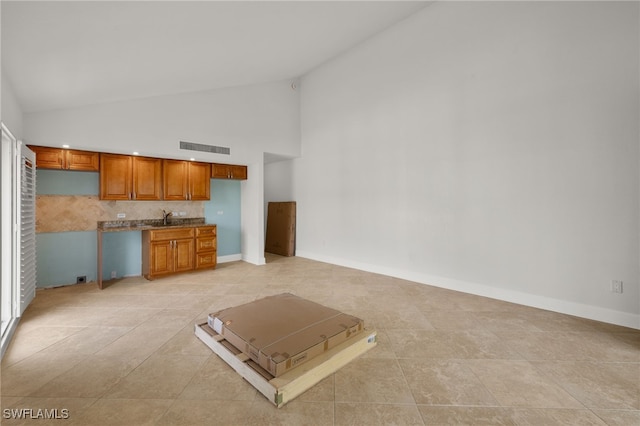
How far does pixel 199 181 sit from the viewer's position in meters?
5.40

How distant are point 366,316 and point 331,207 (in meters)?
3.35

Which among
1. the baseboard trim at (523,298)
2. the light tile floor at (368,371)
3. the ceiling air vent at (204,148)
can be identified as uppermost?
the ceiling air vent at (204,148)

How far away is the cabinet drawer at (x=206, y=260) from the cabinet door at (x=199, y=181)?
1161mm

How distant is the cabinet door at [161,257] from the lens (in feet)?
15.3

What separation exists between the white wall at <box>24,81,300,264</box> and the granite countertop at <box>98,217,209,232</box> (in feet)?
3.87

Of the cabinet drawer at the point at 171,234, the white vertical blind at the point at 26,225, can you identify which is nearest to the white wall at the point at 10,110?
the white vertical blind at the point at 26,225

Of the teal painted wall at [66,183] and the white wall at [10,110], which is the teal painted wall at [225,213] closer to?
the teal painted wall at [66,183]

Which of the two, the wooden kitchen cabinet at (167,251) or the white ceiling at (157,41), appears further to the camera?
the wooden kitchen cabinet at (167,251)

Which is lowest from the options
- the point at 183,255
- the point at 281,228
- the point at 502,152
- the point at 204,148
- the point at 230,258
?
the point at 230,258

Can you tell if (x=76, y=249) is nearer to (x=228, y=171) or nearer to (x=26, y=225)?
(x=26, y=225)

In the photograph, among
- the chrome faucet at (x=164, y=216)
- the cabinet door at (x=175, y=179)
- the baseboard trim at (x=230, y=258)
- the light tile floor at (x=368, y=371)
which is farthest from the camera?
the baseboard trim at (x=230, y=258)

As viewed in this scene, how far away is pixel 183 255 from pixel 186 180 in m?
1.49

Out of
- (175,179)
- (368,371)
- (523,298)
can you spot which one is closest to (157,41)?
(175,179)

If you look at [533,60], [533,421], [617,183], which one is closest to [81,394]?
[533,421]
